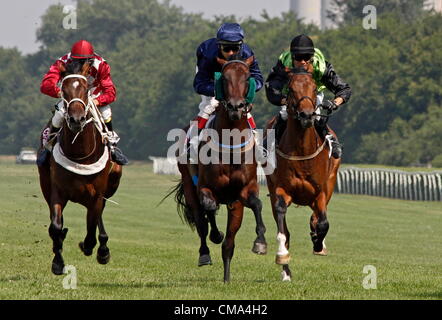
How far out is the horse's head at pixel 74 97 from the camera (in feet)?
41.3

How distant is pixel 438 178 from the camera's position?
4531 centimetres

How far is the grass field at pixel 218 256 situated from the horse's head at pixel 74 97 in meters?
1.87

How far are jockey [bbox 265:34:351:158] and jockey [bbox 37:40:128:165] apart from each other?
206 cm

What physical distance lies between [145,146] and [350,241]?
7280cm

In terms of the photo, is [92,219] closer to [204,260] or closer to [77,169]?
[77,169]

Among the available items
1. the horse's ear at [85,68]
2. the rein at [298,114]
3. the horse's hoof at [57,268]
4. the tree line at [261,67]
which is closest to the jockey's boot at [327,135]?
the rein at [298,114]

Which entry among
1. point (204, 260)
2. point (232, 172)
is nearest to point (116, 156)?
point (204, 260)

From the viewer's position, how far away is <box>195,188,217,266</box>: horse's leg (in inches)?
516

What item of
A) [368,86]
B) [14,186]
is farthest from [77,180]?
[368,86]

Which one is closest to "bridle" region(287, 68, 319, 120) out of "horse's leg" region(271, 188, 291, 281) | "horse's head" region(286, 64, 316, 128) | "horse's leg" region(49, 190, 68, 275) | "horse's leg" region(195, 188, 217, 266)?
"horse's head" region(286, 64, 316, 128)

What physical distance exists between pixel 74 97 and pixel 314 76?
3279 mm
